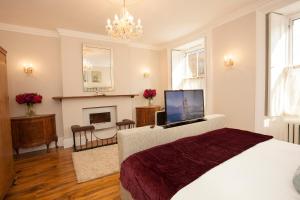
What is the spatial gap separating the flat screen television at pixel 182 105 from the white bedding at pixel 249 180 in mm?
862

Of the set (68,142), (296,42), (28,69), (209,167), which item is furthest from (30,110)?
(296,42)

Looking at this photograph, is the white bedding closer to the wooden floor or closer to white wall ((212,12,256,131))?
the wooden floor

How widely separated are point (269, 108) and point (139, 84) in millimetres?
3464

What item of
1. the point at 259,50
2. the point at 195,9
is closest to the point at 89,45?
the point at 195,9

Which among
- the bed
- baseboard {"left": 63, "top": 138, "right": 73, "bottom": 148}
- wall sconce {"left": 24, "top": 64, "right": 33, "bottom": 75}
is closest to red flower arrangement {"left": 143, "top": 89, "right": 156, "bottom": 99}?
baseboard {"left": 63, "top": 138, "right": 73, "bottom": 148}

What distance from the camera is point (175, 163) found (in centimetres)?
127

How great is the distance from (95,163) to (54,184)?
0.72m

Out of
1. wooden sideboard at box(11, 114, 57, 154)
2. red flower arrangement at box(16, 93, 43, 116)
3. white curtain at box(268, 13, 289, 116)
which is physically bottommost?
wooden sideboard at box(11, 114, 57, 154)

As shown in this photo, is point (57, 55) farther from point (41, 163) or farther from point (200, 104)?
point (200, 104)

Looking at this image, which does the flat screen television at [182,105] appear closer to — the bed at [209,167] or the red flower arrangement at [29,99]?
the bed at [209,167]

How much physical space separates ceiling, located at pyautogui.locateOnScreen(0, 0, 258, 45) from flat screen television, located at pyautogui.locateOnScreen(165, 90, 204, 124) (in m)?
1.71

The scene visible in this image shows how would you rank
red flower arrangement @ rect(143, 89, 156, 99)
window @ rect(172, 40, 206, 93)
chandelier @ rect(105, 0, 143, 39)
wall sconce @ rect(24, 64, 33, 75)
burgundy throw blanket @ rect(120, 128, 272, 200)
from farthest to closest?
red flower arrangement @ rect(143, 89, 156, 99), window @ rect(172, 40, 206, 93), wall sconce @ rect(24, 64, 33, 75), chandelier @ rect(105, 0, 143, 39), burgundy throw blanket @ rect(120, 128, 272, 200)

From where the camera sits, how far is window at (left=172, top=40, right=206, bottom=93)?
4.66 m

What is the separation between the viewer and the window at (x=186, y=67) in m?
4.66
